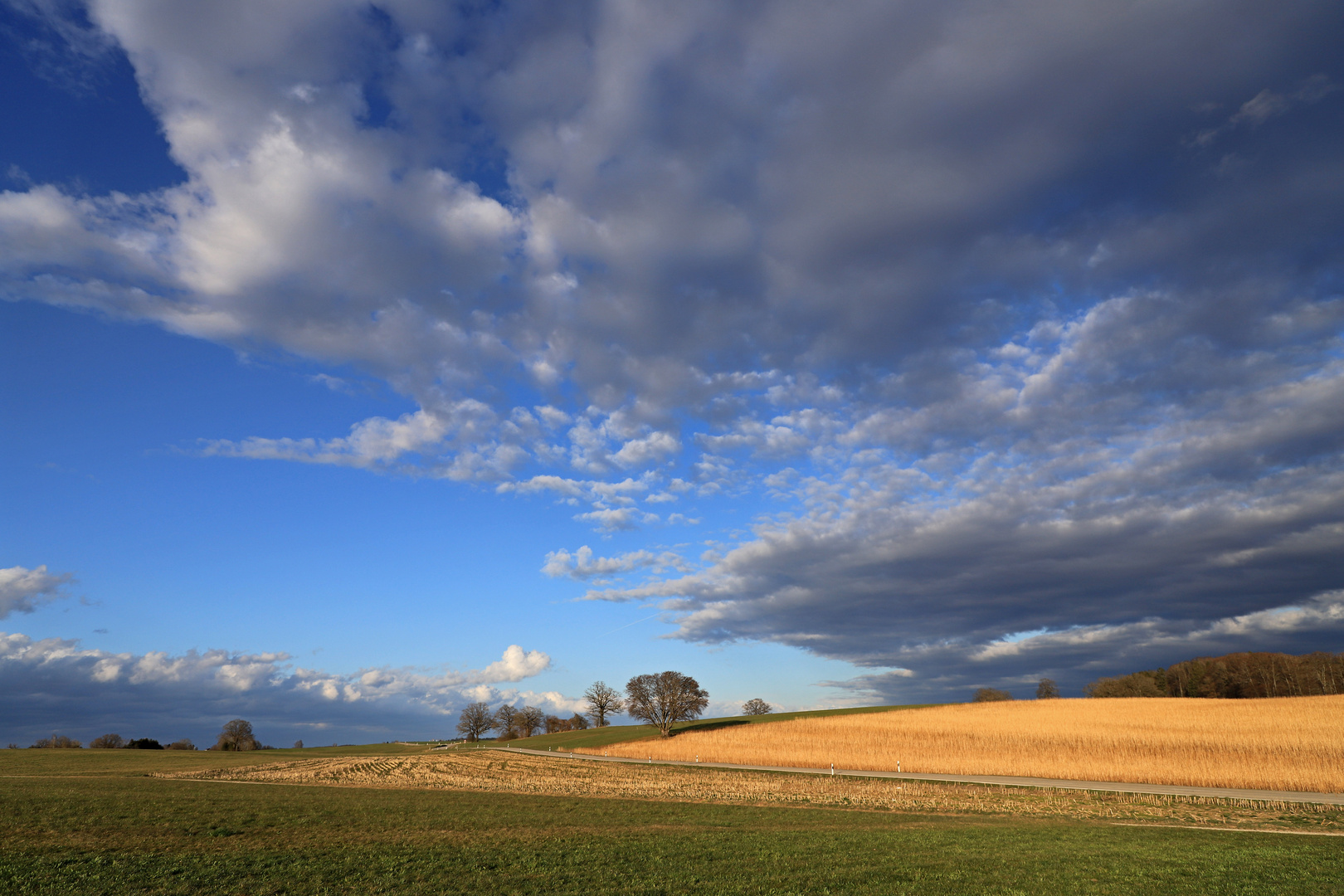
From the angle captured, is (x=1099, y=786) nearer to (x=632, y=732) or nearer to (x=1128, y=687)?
(x=632, y=732)

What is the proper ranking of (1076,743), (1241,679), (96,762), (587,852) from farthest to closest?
(1241,679), (1076,743), (96,762), (587,852)

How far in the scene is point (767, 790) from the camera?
143 feet

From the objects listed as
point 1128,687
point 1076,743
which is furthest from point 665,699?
point 1128,687

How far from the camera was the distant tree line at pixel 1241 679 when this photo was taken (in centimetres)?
13775

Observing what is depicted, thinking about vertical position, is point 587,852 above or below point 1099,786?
above

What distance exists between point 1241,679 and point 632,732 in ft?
438

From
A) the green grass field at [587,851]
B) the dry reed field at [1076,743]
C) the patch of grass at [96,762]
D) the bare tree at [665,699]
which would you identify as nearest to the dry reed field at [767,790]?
the patch of grass at [96,762]

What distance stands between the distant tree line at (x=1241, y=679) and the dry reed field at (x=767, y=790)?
431ft

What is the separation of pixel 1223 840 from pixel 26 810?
42.3 m

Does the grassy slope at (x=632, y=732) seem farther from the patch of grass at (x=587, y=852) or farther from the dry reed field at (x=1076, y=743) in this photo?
the patch of grass at (x=587, y=852)

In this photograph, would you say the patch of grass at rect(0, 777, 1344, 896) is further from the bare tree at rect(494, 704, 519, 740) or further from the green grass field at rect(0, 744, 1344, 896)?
the bare tree at rect(494, 704, 519, 740)

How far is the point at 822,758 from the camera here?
6644cm

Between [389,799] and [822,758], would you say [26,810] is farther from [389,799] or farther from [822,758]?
[822,758]

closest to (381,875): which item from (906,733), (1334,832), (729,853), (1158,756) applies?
(729,853)
